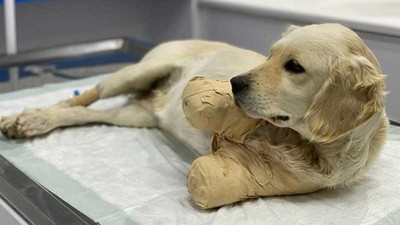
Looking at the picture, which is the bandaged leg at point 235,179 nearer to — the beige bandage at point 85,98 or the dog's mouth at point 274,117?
the dog's mouth at point 274,117

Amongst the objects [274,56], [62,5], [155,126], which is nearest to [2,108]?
[155,126]

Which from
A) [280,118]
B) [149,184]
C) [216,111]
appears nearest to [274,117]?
[280,118]

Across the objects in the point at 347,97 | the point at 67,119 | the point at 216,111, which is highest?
the point at 347,97

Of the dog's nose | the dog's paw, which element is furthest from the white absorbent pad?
the dog's nose

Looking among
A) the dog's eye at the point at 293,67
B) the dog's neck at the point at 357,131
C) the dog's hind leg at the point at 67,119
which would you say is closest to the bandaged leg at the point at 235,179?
the dog's neck at the point at 357,131

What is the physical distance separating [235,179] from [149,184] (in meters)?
0.26

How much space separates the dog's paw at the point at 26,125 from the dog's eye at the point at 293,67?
0.82 metres

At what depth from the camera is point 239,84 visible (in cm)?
125

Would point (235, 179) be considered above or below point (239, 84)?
below

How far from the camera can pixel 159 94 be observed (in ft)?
6.07

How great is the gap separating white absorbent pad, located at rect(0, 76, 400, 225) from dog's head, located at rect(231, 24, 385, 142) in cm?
19

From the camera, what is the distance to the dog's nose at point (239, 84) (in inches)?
48.9

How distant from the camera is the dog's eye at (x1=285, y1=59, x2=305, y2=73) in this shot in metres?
1.21

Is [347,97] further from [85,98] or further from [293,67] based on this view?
[85,98]
